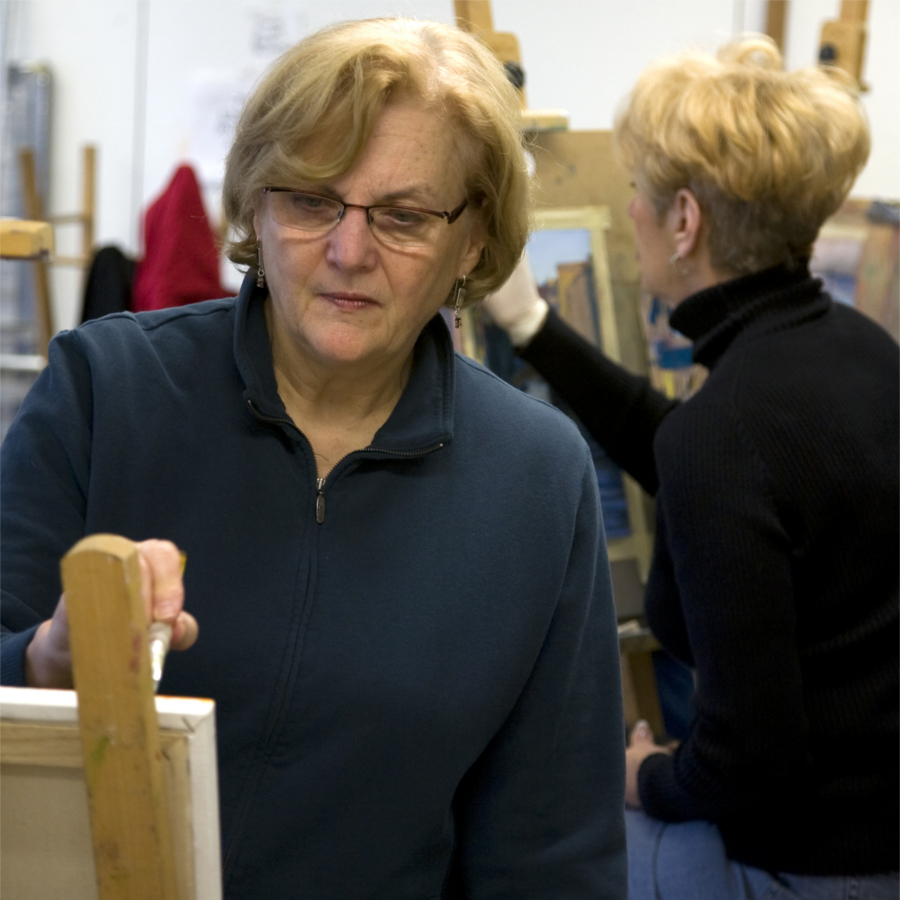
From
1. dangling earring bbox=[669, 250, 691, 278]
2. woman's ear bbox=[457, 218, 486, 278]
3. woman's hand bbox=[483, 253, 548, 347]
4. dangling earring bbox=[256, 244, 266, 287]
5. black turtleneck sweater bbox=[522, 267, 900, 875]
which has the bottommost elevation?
black turtleneck sweater bbox=[522, 267, 900, 875]

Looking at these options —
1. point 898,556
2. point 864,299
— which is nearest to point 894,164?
point 864,299

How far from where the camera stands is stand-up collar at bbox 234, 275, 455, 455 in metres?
0.93

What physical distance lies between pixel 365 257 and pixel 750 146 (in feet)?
2.44

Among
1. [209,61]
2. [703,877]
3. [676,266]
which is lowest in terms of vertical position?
[703,877]

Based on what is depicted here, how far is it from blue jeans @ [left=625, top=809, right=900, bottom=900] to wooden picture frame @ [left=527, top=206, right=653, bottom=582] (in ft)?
1.68

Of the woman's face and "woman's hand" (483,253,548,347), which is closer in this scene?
the woman's face

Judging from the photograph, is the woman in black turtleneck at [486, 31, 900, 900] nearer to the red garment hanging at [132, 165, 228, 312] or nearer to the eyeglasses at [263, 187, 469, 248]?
the eyeglasses at [263, 187, 469, 248]

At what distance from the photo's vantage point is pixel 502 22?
261 cm

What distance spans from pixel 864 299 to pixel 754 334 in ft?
2.79

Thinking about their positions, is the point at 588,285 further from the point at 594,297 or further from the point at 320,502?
the point at 320,502

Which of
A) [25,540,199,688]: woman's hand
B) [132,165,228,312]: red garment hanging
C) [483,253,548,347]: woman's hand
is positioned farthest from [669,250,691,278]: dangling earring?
[132,165,228,312]: red garment hanging

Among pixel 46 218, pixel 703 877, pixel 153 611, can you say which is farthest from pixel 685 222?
pixel 46 218

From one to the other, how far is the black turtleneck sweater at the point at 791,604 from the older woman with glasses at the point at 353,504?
0.26 meters

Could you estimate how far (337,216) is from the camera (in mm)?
907
